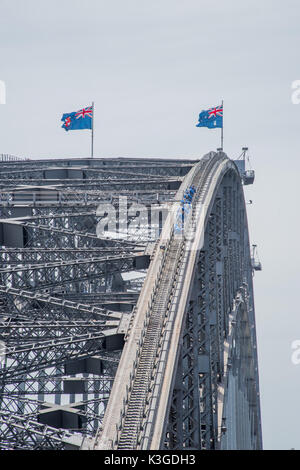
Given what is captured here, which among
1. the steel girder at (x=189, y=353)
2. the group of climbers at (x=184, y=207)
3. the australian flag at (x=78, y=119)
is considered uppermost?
the australian flag at (x=78, y=119)

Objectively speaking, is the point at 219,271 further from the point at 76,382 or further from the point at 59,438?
the point at 59,438

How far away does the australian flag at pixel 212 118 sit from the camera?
8531 cm

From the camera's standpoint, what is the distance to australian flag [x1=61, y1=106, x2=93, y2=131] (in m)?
85.9

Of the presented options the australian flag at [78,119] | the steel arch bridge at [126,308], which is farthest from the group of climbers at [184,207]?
the australian flag at [78,119]

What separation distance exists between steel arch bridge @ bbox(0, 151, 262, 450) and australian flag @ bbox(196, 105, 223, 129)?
28.9 ft

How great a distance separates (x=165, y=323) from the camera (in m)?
38.7

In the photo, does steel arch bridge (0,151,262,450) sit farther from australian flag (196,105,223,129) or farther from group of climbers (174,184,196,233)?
australian flag (196,105,223,129)

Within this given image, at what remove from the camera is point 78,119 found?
8644 centimetres

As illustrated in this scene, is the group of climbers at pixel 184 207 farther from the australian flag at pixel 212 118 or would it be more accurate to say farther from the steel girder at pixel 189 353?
the australian flag at pixel 212 118

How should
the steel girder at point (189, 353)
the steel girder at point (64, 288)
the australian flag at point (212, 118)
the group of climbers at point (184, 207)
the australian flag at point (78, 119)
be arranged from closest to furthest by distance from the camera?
1. the steel girder at point (189, 353)
2. the steel girder at point (64, 288)
3. the group of climbers at point (184, 207)
4. the australian flag at point (212, 118)
5. the australian flag at point (78, 119)

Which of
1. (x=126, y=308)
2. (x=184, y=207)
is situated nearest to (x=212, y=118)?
(x=126, y=308)

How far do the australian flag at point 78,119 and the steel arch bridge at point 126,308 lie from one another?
8.31 metres
